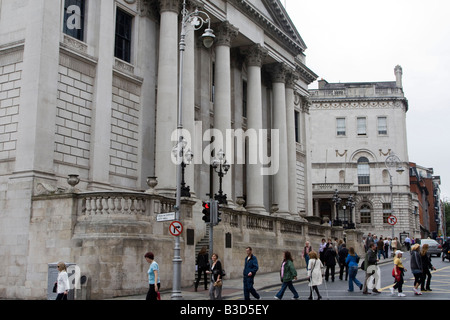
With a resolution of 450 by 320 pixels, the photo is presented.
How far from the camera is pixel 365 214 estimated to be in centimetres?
7625

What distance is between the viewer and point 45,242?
2155cm

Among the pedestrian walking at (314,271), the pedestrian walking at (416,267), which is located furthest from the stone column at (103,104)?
the pedestrian walking at (416,267)

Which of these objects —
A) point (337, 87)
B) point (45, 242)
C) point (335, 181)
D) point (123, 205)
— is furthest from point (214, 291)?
point (337, 87)

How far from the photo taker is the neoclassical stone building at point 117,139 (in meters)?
21.0

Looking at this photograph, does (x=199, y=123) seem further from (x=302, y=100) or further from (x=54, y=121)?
(x=302, y=100)

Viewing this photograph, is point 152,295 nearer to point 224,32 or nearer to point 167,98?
point 167,98

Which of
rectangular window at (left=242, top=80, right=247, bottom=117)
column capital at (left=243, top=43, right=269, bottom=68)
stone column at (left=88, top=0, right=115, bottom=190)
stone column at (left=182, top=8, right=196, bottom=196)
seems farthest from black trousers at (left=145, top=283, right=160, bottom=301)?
rectangular window at (left=242, top=80, right=247, bottom=117)

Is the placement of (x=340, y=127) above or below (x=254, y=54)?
above

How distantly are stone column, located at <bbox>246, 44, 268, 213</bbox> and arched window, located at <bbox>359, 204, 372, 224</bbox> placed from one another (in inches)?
1563

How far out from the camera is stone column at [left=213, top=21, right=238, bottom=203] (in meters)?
35.6

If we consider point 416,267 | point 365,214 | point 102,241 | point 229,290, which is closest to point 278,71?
point 229,290

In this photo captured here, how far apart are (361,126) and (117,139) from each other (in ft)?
186

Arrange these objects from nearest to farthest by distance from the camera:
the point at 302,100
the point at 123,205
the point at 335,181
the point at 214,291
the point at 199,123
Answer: the point at 214,291, the point at 123,205, the point at 199,123, the point at 302,100, the point at 335,181

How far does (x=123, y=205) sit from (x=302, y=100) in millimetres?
35331
